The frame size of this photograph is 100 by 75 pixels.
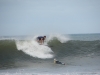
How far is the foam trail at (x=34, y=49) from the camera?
17972 millimetres

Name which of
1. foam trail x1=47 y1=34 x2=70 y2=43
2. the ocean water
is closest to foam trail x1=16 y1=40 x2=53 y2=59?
the ocean water

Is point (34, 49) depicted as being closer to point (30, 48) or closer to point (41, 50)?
point (30, 48)

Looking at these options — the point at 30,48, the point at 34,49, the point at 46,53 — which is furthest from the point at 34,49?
the point at 46,53

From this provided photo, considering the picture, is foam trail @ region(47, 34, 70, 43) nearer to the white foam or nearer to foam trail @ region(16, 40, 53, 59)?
the white foam

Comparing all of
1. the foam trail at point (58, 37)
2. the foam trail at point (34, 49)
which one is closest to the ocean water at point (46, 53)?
the foam trail at point (34, 49)

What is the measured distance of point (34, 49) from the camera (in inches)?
758

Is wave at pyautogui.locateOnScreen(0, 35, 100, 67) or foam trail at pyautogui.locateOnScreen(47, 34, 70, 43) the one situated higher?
foam trail at pyautogui.locateOnScreen(47, 34, 70, 43)

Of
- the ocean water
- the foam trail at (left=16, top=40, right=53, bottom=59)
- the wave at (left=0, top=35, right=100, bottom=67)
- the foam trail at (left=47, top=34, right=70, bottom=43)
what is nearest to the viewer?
the ocean water

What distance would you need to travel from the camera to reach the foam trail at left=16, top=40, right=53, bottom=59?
1797 cm

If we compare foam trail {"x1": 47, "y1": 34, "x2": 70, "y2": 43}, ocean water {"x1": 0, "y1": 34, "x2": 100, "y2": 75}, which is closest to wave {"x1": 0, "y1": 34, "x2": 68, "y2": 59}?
ocean water {"x1": 0, "y1": 34, "x2": 100, "y2": 75}

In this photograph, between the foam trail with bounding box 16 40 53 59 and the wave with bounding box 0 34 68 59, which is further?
the wave with bounding box 0 34 68 59

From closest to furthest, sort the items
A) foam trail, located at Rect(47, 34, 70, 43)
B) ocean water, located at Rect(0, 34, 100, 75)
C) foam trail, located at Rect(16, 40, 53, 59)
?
ocean water, located at Rect(0, 34, 100, 75) → foam trail, located at Rect(16, 40, 53, 59) → foam trail, located at Rect(47, 34, 70, 43)

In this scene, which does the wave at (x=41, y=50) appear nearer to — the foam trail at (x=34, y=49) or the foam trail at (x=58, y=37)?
the foam trail at (x=34, y=49)

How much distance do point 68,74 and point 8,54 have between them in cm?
844
